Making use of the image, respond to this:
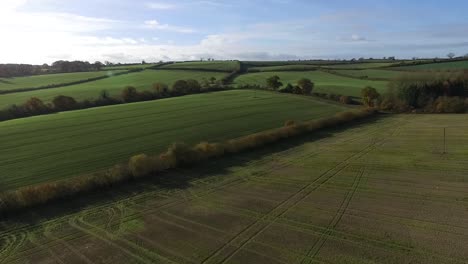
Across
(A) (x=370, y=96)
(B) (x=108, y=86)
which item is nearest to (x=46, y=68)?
(B) (x=108, y=86)

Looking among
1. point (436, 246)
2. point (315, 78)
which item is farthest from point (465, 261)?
point (315, 78)

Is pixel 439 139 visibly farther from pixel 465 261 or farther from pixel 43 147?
pixel 43 147

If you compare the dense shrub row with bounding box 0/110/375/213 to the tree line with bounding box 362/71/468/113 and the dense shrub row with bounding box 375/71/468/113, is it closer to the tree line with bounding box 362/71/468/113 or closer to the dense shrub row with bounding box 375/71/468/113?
the tree line with bounding box 362/71/468/113

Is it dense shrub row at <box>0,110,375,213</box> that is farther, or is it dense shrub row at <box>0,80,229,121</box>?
dense shrub row at <box>0,80,229,121</box>

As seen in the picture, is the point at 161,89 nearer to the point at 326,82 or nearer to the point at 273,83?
the point at 273,83

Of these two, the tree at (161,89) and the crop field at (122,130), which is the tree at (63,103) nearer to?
the crop field at (122,130)

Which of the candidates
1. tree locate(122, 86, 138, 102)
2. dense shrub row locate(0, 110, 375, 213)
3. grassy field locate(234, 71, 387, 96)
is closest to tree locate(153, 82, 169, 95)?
tree locate(122, 86, 138, 102)
